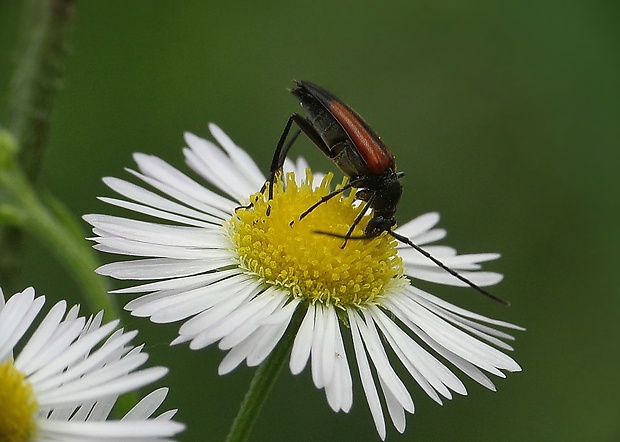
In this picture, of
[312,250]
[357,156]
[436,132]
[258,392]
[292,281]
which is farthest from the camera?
[436,132]

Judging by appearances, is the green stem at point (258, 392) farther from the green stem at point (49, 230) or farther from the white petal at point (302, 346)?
the green stem at point (49, 230)

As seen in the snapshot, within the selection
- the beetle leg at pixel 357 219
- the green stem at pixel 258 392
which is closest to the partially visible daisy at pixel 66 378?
the green stem at pixel 258 392

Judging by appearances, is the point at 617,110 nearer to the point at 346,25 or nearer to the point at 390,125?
the point at 390,125

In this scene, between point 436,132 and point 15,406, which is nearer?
point 15,406

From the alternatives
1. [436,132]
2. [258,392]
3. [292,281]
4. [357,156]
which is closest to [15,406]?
[258,392]

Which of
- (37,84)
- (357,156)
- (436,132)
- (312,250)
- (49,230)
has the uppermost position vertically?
(436,132)

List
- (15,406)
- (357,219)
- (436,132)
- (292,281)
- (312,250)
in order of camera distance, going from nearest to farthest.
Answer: (15,406) < (292,281) < (312,250) < (357,219) < (436,132)

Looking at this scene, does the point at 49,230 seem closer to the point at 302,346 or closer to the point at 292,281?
the point at 292,281
